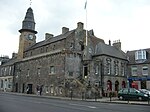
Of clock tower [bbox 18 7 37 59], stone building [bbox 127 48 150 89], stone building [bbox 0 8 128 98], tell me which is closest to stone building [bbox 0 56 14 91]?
clock tower [bbox 18 7 37 59]

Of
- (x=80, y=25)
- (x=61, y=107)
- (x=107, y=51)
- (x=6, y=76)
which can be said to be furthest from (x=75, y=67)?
(x=6, y=76)

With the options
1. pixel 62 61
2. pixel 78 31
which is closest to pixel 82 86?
pixel 62 61

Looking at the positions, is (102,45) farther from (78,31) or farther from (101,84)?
(101,84)

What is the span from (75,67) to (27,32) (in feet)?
66.9

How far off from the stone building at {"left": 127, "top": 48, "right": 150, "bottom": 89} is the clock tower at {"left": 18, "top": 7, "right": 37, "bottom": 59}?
83.3 ft

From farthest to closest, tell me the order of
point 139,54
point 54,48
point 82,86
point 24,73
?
point 24,73 < point 139,54 < point 54,48 < point 82,86

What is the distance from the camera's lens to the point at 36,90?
42719 mm

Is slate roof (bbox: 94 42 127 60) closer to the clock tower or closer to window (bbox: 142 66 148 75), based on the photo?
window (bbox: 142 66 148 75)

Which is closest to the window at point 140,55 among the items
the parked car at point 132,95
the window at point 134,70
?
the window at point 134,70

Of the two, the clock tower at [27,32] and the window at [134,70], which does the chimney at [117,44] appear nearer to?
the window at [134,70]

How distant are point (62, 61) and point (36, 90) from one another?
975 centimetres

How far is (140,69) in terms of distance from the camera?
43.2m

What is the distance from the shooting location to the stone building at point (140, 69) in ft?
138

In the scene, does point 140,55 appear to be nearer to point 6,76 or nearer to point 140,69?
point 140,69
